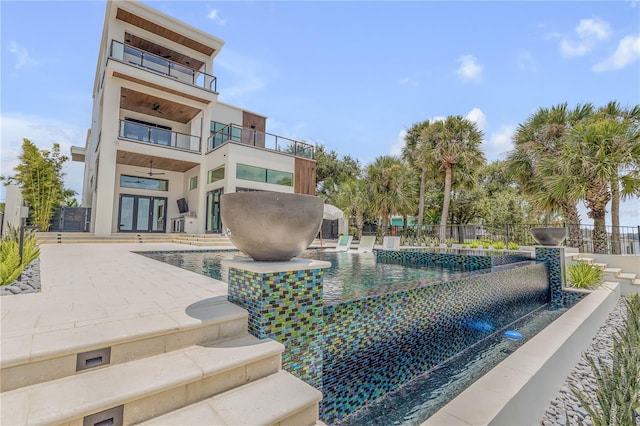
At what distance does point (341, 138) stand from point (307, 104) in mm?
14618

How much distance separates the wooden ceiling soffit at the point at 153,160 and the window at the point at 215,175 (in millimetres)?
1468

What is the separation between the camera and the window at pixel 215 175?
51.4ft

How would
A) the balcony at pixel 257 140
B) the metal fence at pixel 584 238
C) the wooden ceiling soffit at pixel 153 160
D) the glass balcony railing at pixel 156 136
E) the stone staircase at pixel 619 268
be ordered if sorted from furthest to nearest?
the balcony at pixel 257 140 < the wooden ceiling soffit at pixel 153 160 < the glass balcony railing at pixel 156 136 < the metal fence at pixel 584 238 < the stone staircase at pixel 619 268

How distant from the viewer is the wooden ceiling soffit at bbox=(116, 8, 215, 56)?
592 inches

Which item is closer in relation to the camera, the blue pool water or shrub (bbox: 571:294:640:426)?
shrub (bbox: 571:294:640:426)

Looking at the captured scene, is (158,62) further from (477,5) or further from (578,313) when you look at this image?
(578,313)

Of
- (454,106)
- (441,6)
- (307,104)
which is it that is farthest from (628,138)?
(307,104)

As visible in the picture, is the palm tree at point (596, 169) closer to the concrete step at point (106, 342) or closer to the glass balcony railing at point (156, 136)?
the concrete step at point (106, 342)

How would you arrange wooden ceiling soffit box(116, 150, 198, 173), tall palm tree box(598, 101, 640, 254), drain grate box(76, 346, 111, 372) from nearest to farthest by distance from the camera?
1. drain grate box(76, 346, 111, 372)
2. tall palm tree box(598, 101, 640, 254)
3. wooden ceiling soffit box(116, 150, 198, 173)

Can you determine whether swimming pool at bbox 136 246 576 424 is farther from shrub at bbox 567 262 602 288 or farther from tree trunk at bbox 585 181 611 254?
tree trunk at bbox 585 181 611 254

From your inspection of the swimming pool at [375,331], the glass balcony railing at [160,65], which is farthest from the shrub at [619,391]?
the glass balcony railing at [160,65]

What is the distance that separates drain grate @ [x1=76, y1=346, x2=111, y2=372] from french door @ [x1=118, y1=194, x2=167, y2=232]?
1794 cm

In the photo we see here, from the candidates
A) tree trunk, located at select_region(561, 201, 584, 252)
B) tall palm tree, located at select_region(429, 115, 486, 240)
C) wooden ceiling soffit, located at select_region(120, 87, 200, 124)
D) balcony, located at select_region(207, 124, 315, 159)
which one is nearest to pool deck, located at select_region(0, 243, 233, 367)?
balcony, located at select_region(207, 124, 315, 159)

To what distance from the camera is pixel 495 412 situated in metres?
2.10
